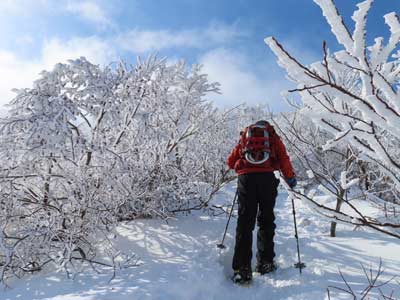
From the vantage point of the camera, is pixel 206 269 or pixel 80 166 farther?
pixel 80 166

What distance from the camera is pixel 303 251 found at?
4.19m

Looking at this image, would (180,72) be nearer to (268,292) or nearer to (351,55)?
(268,292)

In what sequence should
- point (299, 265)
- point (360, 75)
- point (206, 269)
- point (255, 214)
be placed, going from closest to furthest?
point (360, 75)
point (299, 265)
point (206, 269)
point (255, 214)

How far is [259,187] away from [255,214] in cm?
36

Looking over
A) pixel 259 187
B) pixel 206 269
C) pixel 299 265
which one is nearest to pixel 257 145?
pixel 259 187

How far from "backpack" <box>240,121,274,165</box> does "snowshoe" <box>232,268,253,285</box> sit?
1.28 meters

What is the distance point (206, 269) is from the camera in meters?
3.91

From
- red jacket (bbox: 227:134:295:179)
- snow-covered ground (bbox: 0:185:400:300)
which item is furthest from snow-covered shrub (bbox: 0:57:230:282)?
red jacket (bbox: 227:134:295:179)

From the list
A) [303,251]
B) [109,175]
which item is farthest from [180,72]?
[303,251]

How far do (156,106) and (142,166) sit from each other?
108cm

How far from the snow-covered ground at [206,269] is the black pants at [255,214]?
0.96 feet

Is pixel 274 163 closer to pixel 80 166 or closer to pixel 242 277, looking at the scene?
pixel 242 277

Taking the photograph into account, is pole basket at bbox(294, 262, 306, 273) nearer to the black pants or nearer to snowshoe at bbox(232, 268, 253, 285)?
the black pants

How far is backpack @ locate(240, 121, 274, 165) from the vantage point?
3.94 metres
